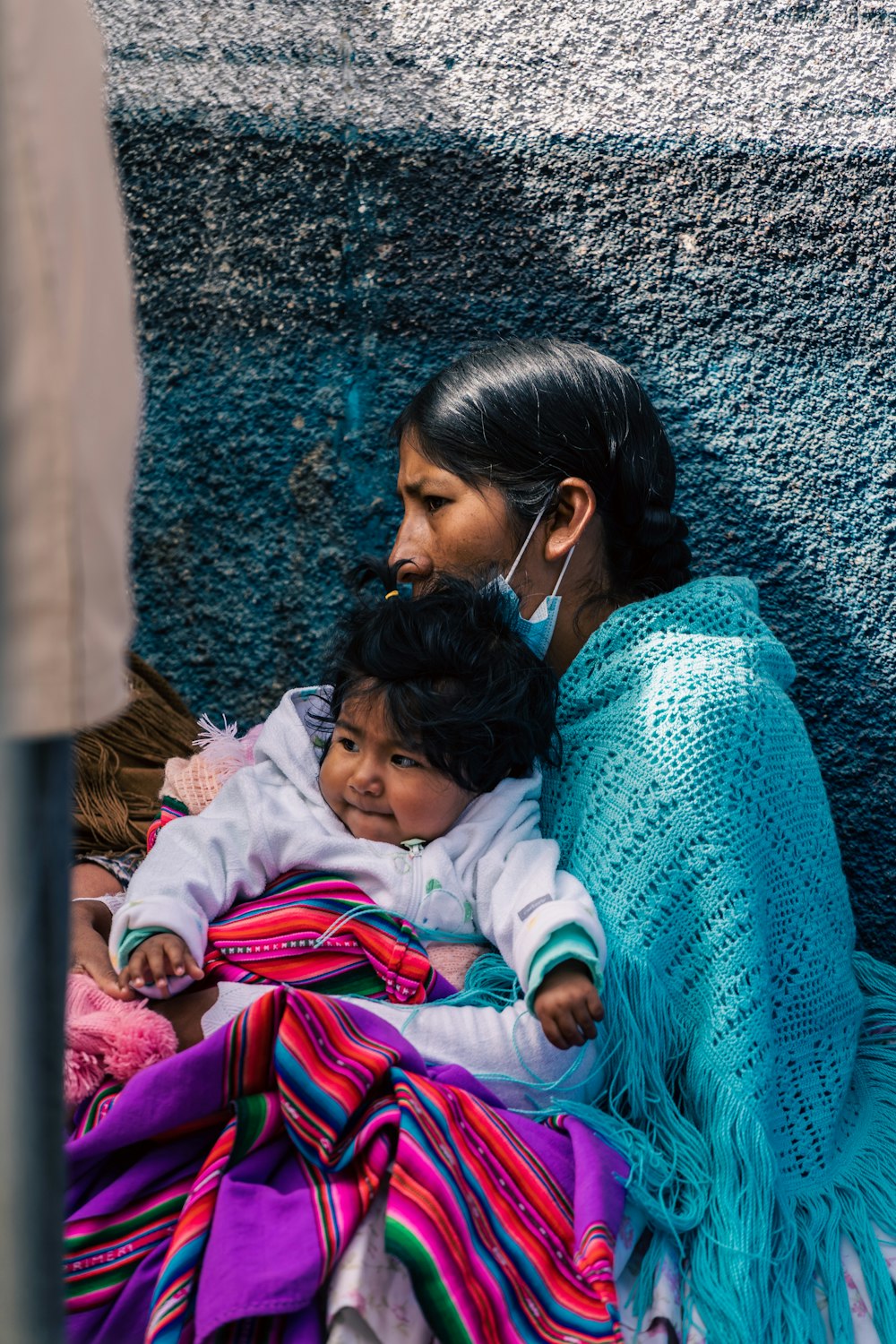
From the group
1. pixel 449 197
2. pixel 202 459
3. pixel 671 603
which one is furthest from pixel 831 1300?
pixel 449 197

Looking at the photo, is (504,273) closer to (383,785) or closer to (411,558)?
(411,558)

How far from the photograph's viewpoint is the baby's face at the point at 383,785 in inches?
59.1

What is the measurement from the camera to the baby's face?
1.50 meters

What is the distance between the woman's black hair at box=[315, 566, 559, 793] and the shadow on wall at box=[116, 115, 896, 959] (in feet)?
1.73

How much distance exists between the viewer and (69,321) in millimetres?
591

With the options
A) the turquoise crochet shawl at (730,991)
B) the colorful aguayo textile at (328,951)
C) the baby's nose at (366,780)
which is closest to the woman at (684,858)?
the turquoise crochet shawl at (730,991)

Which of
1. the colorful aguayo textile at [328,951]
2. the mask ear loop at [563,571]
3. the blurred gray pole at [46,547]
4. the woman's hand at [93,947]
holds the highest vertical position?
the blurred gray pole at [46,547]

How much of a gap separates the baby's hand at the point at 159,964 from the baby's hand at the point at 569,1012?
1.27ft

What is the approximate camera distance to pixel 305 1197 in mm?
1071

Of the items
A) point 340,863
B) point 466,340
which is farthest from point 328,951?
point 466,340

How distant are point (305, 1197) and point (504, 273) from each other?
1.56 meters

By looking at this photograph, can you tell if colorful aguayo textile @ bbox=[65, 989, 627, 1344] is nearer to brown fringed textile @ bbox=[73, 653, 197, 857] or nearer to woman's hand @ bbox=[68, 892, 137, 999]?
woman's hand @ bbox=[68, 892, 137, 999]

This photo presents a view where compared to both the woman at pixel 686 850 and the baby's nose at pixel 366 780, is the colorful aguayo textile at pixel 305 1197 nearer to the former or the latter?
the woman at pixel 686 850

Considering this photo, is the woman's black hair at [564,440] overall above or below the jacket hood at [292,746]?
above
